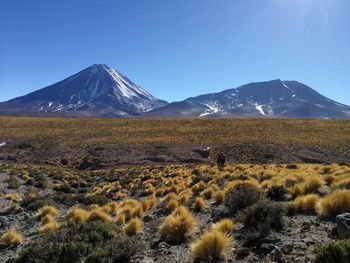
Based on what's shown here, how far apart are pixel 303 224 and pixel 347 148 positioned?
46.3m

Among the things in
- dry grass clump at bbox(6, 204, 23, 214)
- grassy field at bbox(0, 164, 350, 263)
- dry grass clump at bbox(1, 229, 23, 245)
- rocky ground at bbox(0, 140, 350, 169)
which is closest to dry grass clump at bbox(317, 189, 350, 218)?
grassy field at bbox(0, 164, 350, 263)

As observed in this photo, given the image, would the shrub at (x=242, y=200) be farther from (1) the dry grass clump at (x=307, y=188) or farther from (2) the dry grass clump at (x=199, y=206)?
(2) the dry grass clump at (x=199, y=206)

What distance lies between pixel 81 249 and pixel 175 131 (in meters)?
58.2

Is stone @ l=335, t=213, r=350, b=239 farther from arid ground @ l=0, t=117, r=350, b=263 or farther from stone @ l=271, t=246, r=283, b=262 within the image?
stone @ l=271, t=246, r=283, b=262

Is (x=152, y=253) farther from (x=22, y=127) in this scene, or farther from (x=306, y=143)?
(x=22, y=127)

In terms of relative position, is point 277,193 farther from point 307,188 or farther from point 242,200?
point 242,200

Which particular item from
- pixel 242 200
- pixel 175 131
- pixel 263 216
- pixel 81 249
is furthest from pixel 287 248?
pixel 175 131

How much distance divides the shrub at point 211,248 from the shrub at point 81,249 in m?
1.49

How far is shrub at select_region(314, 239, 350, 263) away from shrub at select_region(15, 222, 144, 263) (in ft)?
12.8

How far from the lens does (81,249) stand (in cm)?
799

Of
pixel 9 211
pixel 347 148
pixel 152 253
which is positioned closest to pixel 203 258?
pixel 152 253

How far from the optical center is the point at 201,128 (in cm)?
6888

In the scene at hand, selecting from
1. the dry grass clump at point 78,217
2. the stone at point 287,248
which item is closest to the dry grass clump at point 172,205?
the dry grass clump at point 78,217

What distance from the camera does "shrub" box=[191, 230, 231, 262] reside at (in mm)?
6953
